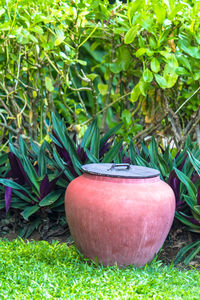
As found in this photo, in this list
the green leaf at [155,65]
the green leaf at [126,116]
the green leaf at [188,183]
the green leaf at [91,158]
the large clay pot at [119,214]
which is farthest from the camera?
the green leaf at [126,116]

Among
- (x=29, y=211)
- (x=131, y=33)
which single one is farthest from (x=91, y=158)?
(x=131, y=33)

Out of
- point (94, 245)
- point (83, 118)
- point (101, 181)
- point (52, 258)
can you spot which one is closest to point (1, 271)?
point (52, 258)

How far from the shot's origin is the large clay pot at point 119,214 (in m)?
2.66

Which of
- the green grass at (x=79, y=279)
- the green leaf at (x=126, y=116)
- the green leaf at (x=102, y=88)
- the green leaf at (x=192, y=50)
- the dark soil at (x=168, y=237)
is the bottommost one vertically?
the dark soil at (x=168, y=237)

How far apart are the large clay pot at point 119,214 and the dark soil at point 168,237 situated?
0.42m

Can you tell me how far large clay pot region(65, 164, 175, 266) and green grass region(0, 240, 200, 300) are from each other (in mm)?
127

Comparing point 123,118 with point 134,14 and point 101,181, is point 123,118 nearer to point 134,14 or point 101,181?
point 134,14

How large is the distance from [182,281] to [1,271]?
3.71 ft

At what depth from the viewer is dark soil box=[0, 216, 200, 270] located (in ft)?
10.5

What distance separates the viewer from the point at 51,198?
3488 mm

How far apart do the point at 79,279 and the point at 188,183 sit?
3.76ft

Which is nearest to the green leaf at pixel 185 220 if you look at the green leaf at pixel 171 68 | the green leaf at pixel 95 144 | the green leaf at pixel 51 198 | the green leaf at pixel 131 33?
the green leaf at pixel 95 144

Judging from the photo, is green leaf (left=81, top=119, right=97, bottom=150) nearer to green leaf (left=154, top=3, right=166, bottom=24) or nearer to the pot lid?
the pot lid

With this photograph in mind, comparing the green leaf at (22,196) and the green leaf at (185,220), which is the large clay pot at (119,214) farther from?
the green leaf at (22,196)
